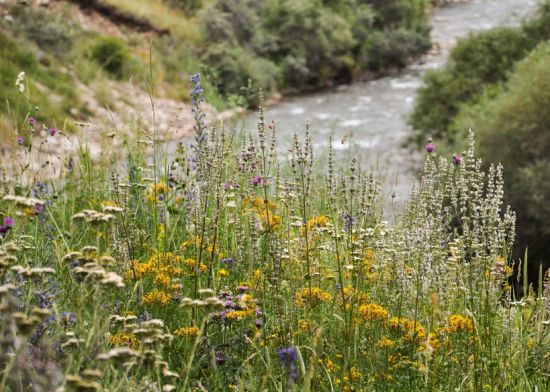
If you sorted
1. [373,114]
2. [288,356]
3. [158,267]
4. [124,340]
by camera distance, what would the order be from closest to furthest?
[288,356] < [124,340] < [158,267] < [373,114]

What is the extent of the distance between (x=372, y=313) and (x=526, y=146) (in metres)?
10.7

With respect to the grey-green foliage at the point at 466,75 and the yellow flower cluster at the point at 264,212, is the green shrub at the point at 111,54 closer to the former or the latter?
the grey-green foliage at the point at 466,75

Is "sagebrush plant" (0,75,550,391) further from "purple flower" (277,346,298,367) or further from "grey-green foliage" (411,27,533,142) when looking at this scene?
"grey-green foliage" (411,27,533,142)

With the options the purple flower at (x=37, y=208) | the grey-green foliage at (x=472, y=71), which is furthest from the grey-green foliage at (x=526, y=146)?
the purple flower at (x=37, y=208)

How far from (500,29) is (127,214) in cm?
1604

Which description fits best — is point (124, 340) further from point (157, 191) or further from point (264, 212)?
point (157, 191)

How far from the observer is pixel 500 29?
18125 millimetres

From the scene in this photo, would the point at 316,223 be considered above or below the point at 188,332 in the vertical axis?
above

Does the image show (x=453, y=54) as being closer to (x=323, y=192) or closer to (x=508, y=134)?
(x=508, y=134)

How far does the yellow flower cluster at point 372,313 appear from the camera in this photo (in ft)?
9.95

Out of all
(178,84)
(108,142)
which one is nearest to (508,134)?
(108,142)

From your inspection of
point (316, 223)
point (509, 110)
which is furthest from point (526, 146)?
point (316, 223)

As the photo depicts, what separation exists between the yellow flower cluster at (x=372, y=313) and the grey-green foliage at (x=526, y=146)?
30.9ft

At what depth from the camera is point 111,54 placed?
2075 cm
